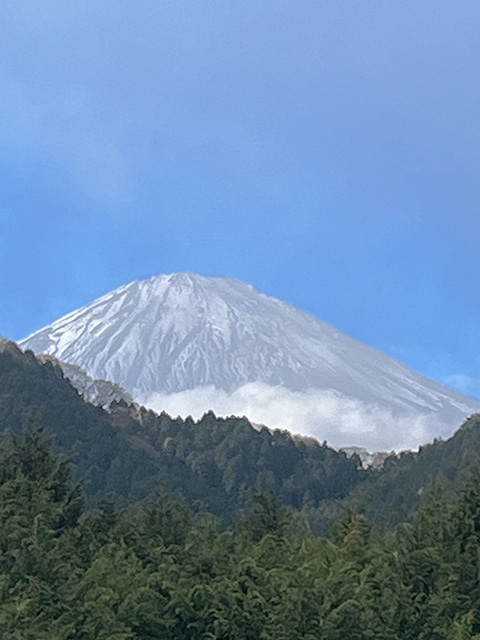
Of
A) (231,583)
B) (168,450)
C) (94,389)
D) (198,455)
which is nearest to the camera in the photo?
(231,583)

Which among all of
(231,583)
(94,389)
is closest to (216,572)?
(231,583)

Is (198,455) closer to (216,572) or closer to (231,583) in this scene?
(216,572)

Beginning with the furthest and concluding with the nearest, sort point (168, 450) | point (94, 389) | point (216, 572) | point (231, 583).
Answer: point (94, 389), point (168, 450), point (216, 572), point (231, 583)

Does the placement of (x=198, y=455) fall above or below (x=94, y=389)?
below

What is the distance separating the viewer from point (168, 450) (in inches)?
4867

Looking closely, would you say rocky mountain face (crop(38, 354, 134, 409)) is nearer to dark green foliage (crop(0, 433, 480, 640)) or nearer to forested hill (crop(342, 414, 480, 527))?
forested hill (crop(342, 414, 480, 527))

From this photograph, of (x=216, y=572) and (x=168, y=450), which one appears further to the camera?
(x=168, y=450)

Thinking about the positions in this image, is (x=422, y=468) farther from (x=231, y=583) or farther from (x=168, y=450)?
(x=231, y=583)

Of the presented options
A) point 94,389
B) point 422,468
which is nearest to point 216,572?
point 422,468

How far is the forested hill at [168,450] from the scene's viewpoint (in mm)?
104125

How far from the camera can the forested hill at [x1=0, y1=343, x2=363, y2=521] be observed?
10412 centimetres

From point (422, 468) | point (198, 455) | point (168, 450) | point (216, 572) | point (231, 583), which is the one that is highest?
point (422, 468)

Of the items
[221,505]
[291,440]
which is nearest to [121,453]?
[221,505]

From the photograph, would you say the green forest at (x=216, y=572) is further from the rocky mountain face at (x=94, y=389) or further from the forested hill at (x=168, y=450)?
the rocky mountain face at (x=94, y=389)
